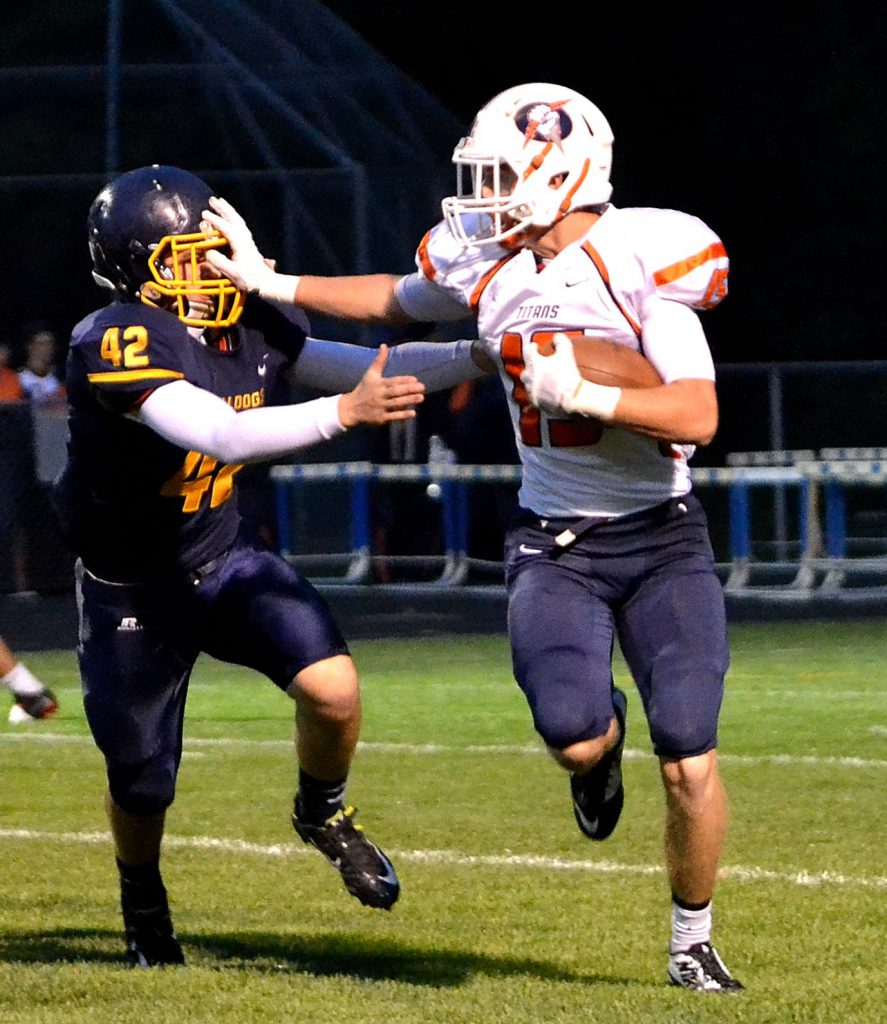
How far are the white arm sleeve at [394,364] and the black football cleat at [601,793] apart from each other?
0.83m

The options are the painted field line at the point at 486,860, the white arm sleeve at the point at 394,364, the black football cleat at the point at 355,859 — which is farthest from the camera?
the painted field line at the point at 486,860

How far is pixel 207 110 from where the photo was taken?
1683cm

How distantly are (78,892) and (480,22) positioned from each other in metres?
19.5

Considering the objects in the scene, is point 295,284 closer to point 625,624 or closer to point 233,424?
point 233,424

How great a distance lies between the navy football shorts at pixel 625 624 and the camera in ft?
15.0

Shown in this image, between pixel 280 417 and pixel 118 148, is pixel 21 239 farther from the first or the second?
pixel 280 417

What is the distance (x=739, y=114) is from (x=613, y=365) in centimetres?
2063

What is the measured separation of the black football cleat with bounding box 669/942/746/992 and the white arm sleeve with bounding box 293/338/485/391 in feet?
4.67

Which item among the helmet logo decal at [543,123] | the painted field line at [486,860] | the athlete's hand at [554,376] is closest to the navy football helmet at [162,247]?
the helmet logo decal at [543,123]

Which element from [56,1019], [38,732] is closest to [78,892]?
[56,1019]

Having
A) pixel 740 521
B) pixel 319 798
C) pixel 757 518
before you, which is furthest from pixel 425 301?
pixel 757 518

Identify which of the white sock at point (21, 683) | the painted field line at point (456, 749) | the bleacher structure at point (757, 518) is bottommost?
the bleacher structure at point (757, 518)

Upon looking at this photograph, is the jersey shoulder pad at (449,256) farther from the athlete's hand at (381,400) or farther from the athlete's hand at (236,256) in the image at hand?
the athlete's hand at (381,400)

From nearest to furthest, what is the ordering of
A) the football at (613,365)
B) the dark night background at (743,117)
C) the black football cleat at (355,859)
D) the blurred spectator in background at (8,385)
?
the football at (613,365), the black football cleat at (355,859), the blurred spectator in background at (8,385), the dark night background at (743,117)
